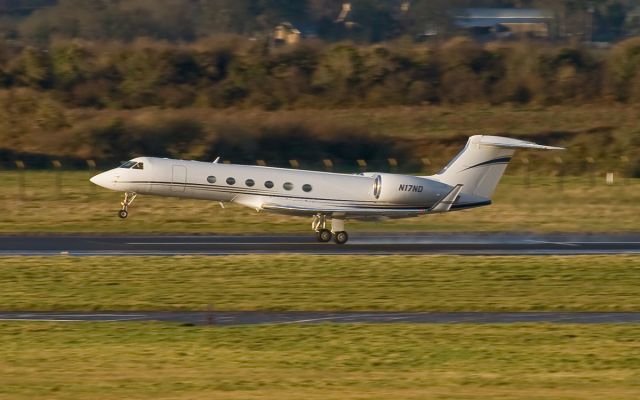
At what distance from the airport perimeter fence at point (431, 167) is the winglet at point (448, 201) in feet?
56.7

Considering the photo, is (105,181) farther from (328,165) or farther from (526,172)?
(526,172)

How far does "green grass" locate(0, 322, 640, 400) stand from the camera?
15.4 meters

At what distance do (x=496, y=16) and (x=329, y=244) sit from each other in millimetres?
106955

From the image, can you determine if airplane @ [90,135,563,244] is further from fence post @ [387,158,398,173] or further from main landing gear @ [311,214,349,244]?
fence post @ [387,158,398,173]

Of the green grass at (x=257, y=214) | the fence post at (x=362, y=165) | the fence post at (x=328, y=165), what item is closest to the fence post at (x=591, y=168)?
the green grass at (x=257, y=214)

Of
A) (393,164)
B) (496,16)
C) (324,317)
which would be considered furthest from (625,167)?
(496,16)

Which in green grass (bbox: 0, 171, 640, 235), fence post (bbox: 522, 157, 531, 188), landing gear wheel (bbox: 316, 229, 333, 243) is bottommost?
landing gear wheel (bbox: 316, 229, 333, 243)

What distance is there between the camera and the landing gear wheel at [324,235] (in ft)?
118

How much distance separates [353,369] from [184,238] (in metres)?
20.3

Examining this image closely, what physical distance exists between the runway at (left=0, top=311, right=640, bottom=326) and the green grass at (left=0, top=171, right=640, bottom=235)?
644 inches

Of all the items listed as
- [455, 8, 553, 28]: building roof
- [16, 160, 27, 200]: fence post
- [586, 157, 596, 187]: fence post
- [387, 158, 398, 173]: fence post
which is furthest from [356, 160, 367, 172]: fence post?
[455, 8, 553, 28]: building roof

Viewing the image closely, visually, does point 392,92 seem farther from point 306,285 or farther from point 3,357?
point 3,357

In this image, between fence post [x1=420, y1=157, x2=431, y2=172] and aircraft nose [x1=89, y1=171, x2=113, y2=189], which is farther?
fence post [x1=420, y1=157, x2=431, y2=172]

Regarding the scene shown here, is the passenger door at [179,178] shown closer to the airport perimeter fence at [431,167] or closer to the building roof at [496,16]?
the airport perimeter fence at [431,167]
